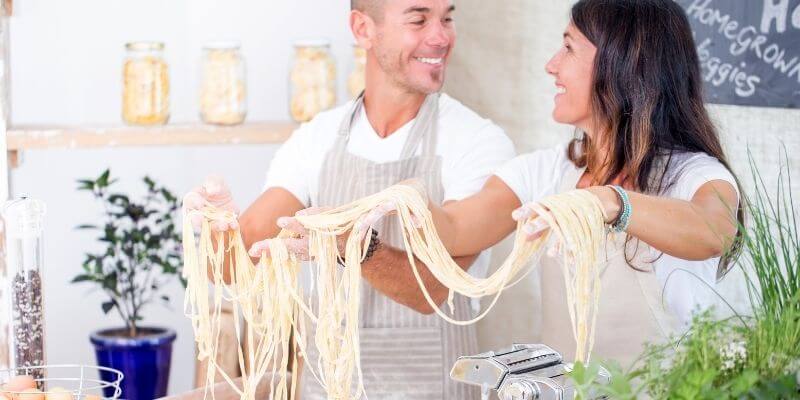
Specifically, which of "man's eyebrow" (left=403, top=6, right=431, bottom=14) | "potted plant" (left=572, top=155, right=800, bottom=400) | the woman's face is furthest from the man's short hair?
"potted plant" (left=572, top=155, right=800, bottom=400)

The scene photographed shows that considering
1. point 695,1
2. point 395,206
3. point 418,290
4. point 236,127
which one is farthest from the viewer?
point 236,127

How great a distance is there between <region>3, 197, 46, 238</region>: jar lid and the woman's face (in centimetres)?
124

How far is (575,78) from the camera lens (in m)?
2.59

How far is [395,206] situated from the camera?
6.97ft

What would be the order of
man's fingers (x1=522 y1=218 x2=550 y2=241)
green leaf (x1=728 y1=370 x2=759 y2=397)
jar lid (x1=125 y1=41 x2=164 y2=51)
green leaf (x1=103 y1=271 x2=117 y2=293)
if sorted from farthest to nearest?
green leaf (x1=103 y1=271 x2=117 y2=293)
jar lid (x1=125 y1=41 x2=164 y2=51)
man's fingers (x1=522 y1=218 x2=550 y2=241)
green leaf (x1=728 y1=370 x2=759 y2=397)

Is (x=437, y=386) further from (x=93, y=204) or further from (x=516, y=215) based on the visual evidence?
(x=93, y=204)

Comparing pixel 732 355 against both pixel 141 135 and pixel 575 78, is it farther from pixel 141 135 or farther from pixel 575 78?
pixel 141 135

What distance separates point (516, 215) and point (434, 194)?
1.17 metres

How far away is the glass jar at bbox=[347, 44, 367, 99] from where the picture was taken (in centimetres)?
378

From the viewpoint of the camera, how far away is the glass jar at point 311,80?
3691mm

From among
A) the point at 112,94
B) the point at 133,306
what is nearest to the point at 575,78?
the point at 133,306

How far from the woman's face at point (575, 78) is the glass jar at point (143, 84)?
58.1 inches

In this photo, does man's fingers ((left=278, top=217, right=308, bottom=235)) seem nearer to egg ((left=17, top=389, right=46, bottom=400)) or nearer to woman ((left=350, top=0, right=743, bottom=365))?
woman ((left=350, top=0, right=743, bottom=365))

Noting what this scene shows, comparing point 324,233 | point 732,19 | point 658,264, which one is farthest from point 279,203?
point 732,19
